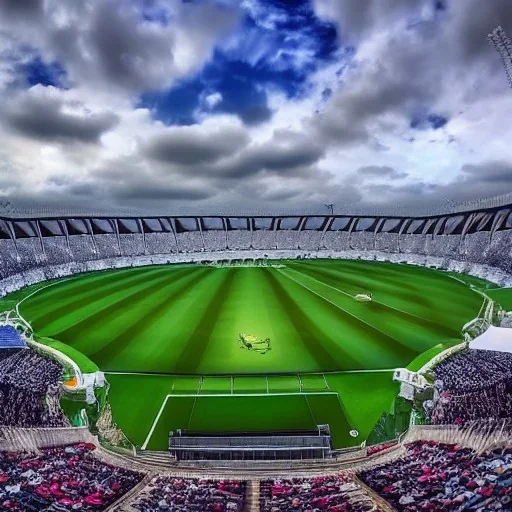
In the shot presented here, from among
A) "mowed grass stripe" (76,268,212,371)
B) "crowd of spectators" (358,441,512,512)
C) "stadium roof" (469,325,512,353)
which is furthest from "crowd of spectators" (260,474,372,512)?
Answer: "stadium roof" (469,325,512,353)

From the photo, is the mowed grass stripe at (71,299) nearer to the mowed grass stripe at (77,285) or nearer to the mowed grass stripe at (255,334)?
the mowed grass stripe at (77,285)

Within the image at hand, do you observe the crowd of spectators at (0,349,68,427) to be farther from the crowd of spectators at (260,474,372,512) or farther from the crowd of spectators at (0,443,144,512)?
the crowd of spectators at (260,474,372,512)

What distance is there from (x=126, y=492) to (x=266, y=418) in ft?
19.5

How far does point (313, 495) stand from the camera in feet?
33.2

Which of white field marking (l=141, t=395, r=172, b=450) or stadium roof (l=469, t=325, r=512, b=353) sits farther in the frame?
stadium roof (l=469, t=325, r=512, b=353)

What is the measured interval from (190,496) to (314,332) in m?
14.7

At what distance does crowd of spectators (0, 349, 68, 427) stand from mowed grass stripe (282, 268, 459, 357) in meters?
16.5

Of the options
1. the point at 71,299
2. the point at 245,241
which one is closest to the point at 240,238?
the point at 245,241

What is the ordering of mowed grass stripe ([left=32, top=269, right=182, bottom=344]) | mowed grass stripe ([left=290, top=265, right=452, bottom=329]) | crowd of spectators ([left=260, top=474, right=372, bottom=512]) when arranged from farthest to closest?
mowed grass stripe ([left=290, top=265, right=452, bottom=329]) → mowed grass stripe ([left=32, top=269, right=182, bottom=344]) → crowd of spectators ([left=260, top=474, right=372, bottom=512])

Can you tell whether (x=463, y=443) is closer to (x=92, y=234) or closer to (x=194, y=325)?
(x=194, y=325)

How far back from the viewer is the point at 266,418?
593 inches

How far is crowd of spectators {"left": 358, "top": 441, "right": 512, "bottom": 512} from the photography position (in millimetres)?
8391

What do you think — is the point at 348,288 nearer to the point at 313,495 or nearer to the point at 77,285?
the point at 77,285

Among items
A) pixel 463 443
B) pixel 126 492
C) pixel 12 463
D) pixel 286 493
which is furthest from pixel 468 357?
pixel 12 463
